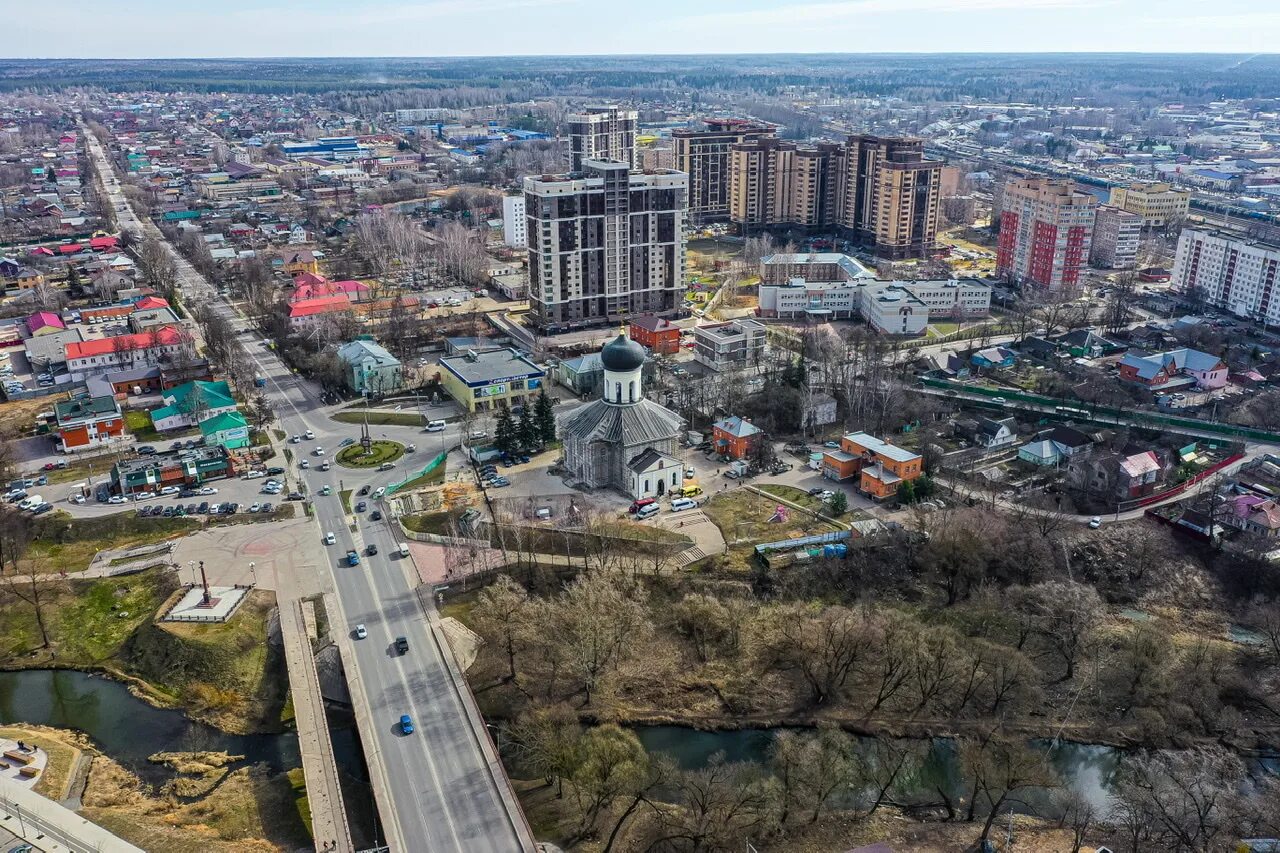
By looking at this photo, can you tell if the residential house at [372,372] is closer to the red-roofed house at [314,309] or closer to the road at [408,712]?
the red-roofed house at [314,309]

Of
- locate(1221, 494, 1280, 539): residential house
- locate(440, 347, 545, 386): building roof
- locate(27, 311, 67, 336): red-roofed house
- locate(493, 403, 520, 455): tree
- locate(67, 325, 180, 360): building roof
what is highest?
locate(27, 311, 67, 336): red-roofed house

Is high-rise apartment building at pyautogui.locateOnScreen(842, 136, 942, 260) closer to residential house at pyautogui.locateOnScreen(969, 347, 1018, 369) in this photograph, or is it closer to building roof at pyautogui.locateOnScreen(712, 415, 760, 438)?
residential house at pyautogui.locateOnScreen(969, 347, 1018, 369)

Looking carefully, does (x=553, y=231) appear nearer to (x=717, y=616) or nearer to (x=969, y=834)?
(x=717, y=616)

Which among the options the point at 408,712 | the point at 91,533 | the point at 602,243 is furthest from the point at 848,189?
the point at 408,712

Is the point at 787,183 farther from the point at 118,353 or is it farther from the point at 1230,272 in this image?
the point at 118,353

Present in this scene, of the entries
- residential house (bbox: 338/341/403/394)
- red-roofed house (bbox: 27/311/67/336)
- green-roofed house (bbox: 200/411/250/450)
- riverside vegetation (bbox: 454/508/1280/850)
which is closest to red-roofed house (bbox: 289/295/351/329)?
residential house (bbox: 338/341/403/394)

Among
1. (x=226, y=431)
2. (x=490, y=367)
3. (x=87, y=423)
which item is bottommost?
(x=226, y=431)

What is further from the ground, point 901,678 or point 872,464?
point 872,464

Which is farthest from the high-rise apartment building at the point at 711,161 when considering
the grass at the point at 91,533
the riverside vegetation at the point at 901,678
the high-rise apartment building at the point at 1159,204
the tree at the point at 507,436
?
the grass at the point at 91,533
